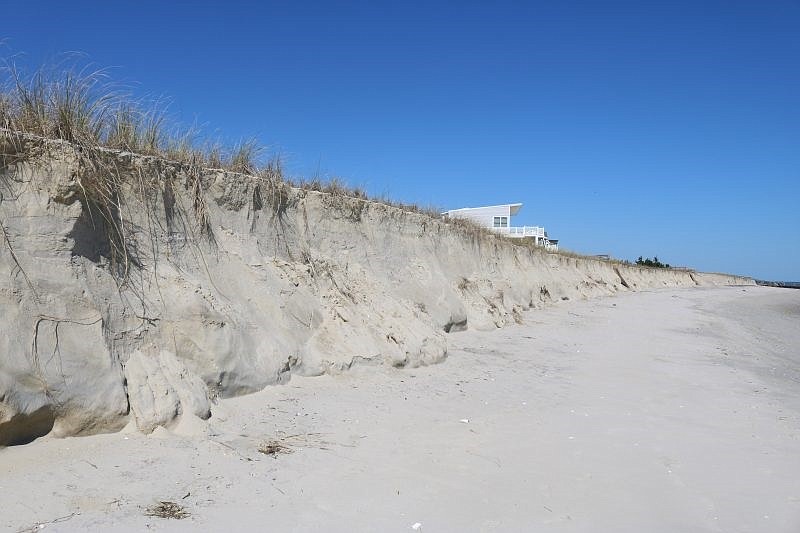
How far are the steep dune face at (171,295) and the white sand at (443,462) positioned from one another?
0.84 ft

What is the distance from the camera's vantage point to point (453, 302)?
10219mm

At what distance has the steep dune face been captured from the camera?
394 centimetres

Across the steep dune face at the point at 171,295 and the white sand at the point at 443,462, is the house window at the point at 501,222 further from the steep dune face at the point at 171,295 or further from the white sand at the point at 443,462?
the white sand at the point at 443,462

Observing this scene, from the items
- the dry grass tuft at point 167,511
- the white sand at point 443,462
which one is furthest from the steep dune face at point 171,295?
the dry grass tuft at point 167,511

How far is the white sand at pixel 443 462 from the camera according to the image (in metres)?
3.24

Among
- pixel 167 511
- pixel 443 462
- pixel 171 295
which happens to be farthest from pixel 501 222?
pixel 167 511

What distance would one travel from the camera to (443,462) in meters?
4.18

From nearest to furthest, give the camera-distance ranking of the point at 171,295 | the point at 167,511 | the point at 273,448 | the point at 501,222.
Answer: the point at 167,511 < the point at 273,448 < the point at 171,295 < the point at 501,222

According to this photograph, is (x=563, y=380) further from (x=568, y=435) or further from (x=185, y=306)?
(x=185, y=306)

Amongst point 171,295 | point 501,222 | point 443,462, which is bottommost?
point 443,462

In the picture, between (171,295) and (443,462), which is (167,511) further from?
(171,295)

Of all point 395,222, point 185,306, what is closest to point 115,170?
point 185,306

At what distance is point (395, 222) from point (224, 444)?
6493 mm

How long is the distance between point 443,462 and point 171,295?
9.53ft
